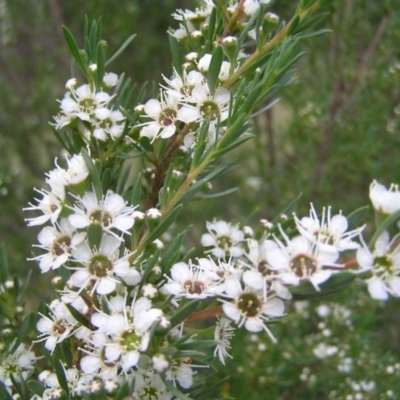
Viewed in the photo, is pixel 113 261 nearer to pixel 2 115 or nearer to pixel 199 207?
pixel 199 207

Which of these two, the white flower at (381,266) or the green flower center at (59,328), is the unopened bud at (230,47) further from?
the green flower center at (59,328)

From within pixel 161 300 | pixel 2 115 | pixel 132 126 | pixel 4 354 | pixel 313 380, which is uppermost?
pixel 132 126

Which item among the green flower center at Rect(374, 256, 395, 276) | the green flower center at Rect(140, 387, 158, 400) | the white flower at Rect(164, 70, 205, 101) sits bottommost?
the green flower center at Rect(140, 387, 158, 400)

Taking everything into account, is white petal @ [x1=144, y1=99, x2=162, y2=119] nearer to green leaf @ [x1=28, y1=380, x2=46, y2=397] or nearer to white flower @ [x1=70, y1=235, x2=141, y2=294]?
white flower @ [x1=70, y1=235, x2=141, y2=294]

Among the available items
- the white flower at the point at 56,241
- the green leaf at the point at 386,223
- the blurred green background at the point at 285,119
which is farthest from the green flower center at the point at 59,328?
the blurred green background at the point at 285,119

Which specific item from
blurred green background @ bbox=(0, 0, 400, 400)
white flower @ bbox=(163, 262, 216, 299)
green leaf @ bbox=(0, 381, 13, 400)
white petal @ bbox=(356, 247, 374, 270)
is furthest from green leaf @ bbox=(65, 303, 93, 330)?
blurred green background @ bbox=(0, 0, 400, 400)

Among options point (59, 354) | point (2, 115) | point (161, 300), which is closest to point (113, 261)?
point (161, 300)
